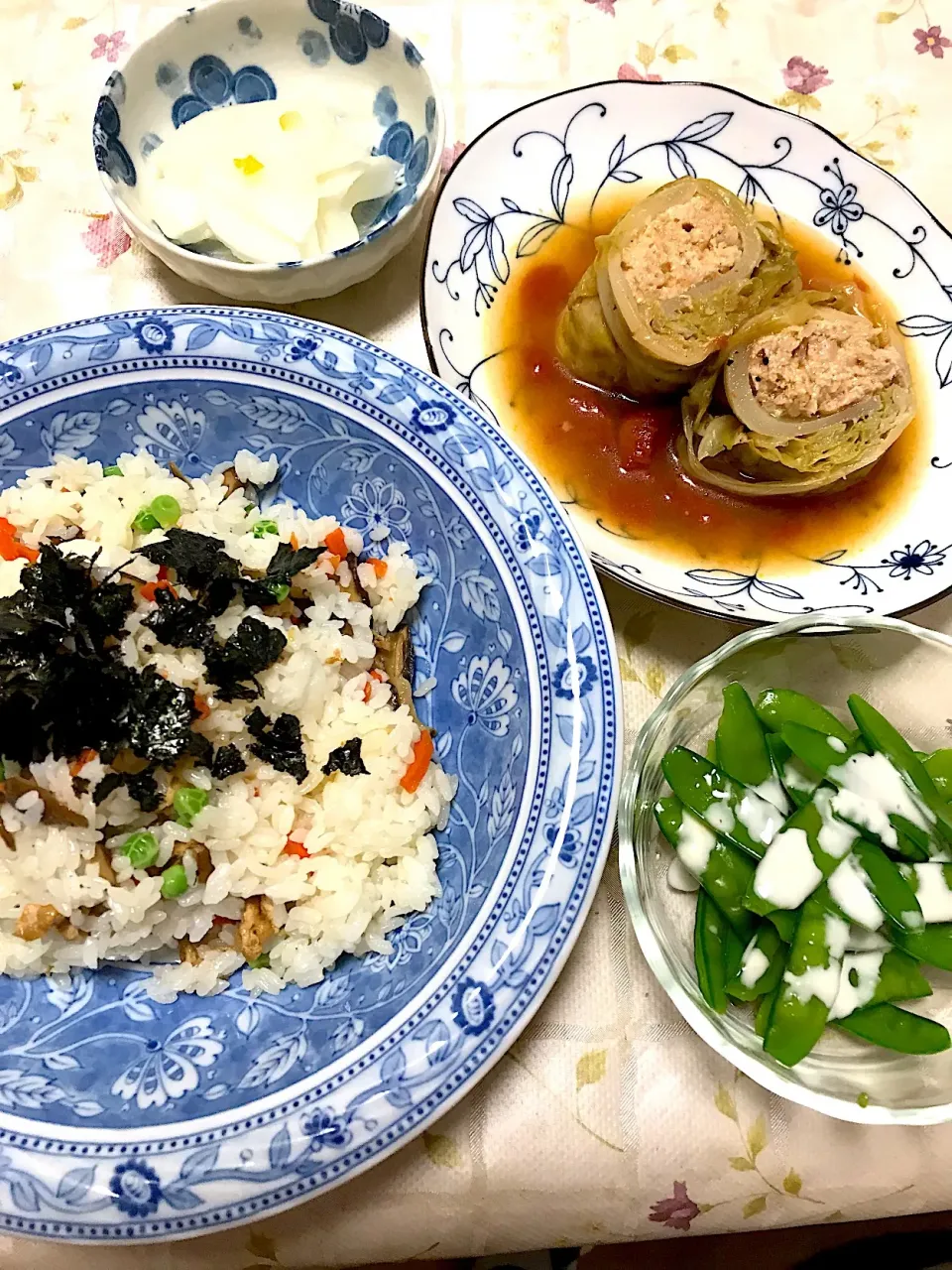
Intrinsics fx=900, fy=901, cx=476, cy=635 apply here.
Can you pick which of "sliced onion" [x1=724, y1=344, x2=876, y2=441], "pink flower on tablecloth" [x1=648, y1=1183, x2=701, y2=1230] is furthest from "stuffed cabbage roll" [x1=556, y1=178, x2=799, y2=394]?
"pink flower on tablecloth" [x1=648, y1=1183, x2=701, y2=1230]

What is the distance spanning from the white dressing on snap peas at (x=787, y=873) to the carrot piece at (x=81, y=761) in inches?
44.7

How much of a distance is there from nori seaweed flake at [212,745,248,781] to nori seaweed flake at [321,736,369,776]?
154 millimetres

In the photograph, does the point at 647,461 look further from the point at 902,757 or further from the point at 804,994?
the point at 804,994

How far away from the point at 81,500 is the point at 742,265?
1519 millimetres

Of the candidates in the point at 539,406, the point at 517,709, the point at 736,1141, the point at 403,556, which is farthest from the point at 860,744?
the point at 539,406

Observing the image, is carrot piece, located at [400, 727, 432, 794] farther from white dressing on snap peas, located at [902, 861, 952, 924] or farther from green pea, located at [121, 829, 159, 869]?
white dressing on snap peas, located at [902, 861, 952, 924]

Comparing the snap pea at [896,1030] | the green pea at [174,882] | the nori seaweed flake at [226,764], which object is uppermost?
the nori seaweed flake at [226,764]

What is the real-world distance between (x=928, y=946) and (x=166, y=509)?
1553mm

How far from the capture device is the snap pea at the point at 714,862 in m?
1.53

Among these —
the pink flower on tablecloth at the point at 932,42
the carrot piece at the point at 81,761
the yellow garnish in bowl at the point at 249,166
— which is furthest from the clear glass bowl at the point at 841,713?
the pink flower on tablecloth at the point at 932,42

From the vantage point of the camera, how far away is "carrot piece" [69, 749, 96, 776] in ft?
5.00

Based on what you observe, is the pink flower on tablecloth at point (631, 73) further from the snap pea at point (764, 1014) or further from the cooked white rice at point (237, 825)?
the snap pea at point (764, 1014)

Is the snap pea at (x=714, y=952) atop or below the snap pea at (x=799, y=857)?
below

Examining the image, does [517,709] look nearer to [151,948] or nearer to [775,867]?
[775,867]
